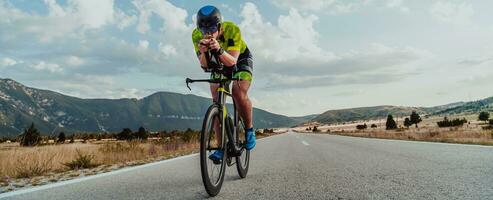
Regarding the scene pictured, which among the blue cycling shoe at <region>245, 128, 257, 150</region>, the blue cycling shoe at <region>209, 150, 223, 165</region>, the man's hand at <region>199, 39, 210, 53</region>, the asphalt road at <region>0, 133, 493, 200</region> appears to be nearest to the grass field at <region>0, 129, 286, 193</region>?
the asphalt road at <region>0, 133, 493, 200</region>

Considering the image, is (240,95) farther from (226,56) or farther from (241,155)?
(226,56)

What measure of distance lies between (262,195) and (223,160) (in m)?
0.81

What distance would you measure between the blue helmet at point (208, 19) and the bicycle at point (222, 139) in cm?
49

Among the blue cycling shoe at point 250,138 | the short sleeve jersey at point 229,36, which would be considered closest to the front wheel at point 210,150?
the short sleeve jersey at point 229,36

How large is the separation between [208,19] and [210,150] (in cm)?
144

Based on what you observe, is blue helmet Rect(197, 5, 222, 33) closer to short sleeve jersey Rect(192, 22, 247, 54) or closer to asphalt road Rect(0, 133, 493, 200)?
short sleeve jersey Rect(192, 22, 247, 54)

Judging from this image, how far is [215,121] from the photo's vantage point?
4332 mm

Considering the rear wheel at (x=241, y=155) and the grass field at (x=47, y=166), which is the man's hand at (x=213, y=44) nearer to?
the rear wheel at (x=241, y=155)

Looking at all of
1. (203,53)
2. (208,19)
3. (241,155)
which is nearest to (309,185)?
(241,155)

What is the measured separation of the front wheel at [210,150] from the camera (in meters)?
3.60

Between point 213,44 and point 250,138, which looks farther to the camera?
point 250,138

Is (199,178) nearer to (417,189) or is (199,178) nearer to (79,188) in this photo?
(79,188)

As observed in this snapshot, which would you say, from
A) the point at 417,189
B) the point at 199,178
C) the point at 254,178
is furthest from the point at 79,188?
the point at 417,189

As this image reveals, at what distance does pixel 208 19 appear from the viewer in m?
4.05
